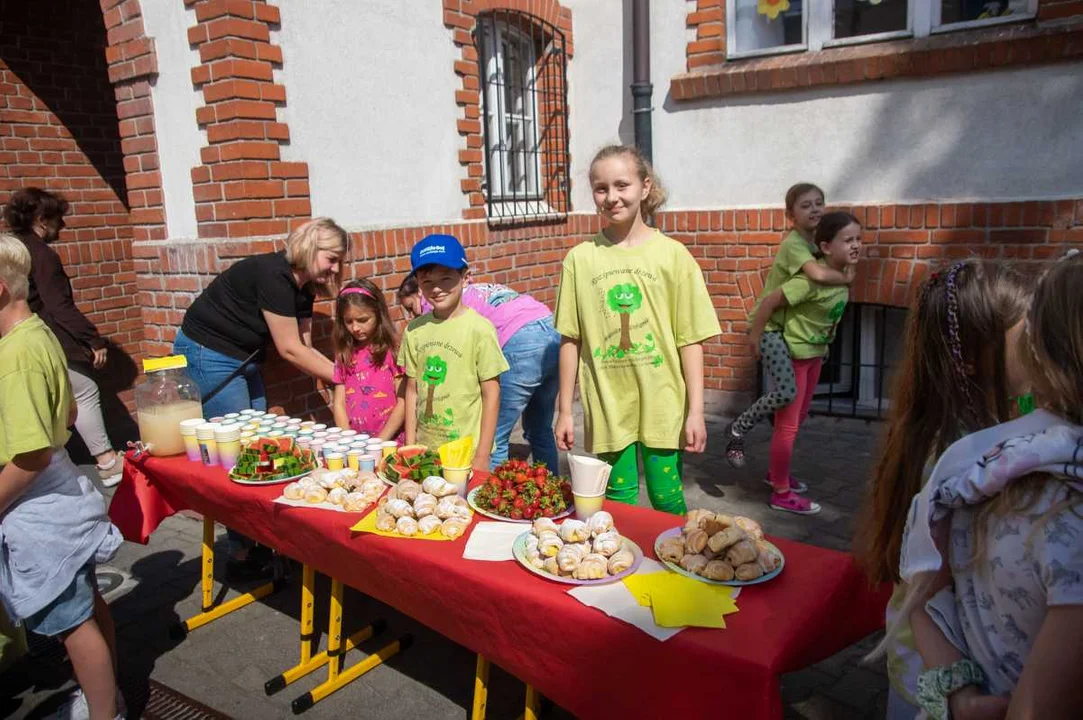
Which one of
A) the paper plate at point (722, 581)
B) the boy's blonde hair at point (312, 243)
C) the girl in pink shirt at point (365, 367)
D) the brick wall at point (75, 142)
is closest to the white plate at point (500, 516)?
the paper plate at point (722, 581)

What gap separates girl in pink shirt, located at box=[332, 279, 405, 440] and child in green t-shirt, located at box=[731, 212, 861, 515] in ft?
6.84

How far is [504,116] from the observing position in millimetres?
6523

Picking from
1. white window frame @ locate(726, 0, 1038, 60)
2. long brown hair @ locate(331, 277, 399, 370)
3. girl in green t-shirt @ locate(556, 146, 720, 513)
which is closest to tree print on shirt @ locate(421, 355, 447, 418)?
girl in green t-shirt @ locate(556, 146, 720, 513)

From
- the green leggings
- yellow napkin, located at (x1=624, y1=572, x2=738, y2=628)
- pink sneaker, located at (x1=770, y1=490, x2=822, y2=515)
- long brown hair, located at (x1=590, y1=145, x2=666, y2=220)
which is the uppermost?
long brown hair, located at (x1=590, y1=145, x2=666, y2=220)

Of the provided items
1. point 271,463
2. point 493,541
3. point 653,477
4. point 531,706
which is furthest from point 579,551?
point 271,463

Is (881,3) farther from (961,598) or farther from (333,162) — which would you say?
(961,598)

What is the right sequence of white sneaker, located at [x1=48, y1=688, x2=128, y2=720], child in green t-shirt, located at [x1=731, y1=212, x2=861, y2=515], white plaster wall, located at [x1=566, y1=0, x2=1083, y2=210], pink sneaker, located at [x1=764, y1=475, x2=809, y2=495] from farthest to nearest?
white plaster wall, located at [x1=566, y1=0, x2=1083, y2=210] < pink sneaker, located at [x1=764, y1=475, x2=809, y2=495] < child in green t-shirt, located at [x1=731, y1=212, x2=861, y2=515] < white sneaker, located at [x1=48, y1=688, x2=128, y2=720]

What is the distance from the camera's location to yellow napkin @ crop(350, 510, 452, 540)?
2.23 m

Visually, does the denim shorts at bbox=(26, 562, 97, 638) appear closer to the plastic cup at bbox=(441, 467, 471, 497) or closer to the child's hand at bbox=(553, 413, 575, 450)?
the plastic cup at bbox=(441, 467, 471, 497)

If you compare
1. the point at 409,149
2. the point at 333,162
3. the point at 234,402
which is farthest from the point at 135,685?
the point at 409,149

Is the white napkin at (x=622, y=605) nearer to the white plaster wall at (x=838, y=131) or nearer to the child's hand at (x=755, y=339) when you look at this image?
the child's hand at (x=755, y=339)

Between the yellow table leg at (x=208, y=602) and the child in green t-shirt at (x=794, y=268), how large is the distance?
2.94 metres

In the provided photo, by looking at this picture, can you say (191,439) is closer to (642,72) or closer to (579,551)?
(579,551)

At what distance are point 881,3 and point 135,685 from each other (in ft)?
19.9
